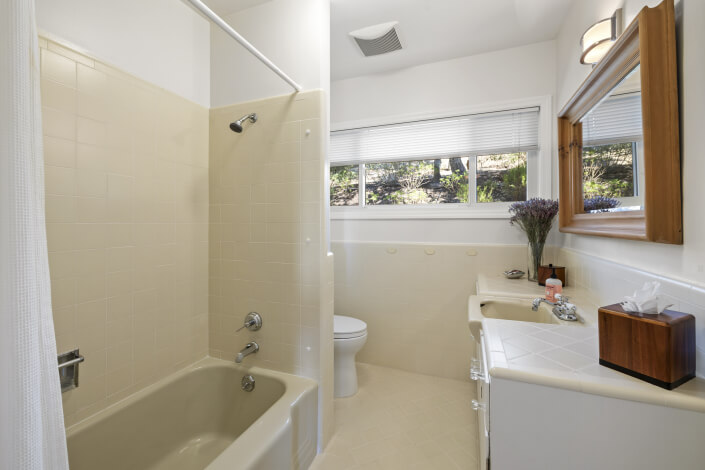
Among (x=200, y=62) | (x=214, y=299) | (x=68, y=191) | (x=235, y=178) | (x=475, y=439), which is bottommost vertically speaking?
(x=475, y=439)

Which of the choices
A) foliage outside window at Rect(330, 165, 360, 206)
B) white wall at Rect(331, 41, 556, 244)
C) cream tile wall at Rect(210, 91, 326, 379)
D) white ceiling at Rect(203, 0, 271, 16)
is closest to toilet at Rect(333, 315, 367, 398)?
cream tile wall at Rect(210, 91, 326, 379)

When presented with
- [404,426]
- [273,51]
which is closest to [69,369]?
[404,426]

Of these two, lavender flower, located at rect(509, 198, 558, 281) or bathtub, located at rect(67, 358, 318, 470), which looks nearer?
bathtub, located at rect(67, 358, 318, 470)

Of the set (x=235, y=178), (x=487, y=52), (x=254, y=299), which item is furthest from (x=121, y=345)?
(x=487, y=52)

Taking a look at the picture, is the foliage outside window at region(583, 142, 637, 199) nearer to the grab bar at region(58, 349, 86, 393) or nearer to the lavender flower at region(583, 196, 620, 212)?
the lavender flower at region(583, 196, 620, 212)

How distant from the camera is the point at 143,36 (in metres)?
1.46

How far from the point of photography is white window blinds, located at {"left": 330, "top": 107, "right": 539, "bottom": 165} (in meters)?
2.11

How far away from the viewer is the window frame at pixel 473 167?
6.62ft

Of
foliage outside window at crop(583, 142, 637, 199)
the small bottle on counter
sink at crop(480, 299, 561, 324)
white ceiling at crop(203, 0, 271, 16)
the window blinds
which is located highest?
white ceiling at crop(203, 0, 271, 16)

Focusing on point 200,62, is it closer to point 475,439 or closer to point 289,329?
point 289,329

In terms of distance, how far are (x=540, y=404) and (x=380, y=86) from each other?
8.02ft

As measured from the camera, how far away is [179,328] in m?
1.62

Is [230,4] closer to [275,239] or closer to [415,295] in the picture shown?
[275,239]

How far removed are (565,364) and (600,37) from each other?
1376mm
